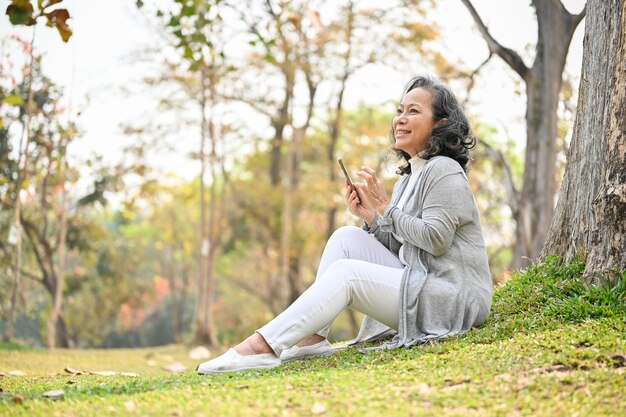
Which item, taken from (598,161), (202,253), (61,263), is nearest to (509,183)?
(598,161)

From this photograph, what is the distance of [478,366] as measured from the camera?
9.45ft

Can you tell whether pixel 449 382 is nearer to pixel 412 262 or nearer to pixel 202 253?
pixel 412 262

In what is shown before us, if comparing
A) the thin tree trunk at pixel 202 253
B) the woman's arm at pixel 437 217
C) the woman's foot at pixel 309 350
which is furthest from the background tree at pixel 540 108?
the thin tree trunk at pixel 202 253

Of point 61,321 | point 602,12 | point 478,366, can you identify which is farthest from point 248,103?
point 478,366

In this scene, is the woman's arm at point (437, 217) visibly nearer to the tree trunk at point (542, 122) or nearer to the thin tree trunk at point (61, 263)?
the tree trunk at point (542, 122)

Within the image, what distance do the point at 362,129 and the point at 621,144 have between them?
13335 mm

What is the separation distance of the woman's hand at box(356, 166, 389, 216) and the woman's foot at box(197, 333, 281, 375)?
0.87 m

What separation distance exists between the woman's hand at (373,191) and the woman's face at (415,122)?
0.34 meters

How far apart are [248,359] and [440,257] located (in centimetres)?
104

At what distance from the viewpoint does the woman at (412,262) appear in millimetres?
3262

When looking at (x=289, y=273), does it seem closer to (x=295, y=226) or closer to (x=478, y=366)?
(x=295, y=226)

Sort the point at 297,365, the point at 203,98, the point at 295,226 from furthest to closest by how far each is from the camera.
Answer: the point at 295,226 → the point at 203,98 → the point at 297,365

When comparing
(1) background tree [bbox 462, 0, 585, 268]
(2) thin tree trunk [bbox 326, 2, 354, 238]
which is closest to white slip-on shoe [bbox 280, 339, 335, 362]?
(1) background tree [bbox 462, 0, 585, 268]

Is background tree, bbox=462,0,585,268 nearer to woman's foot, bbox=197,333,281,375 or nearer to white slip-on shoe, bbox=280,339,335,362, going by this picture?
white slip-on shoe, bbox=280,339,335,362
